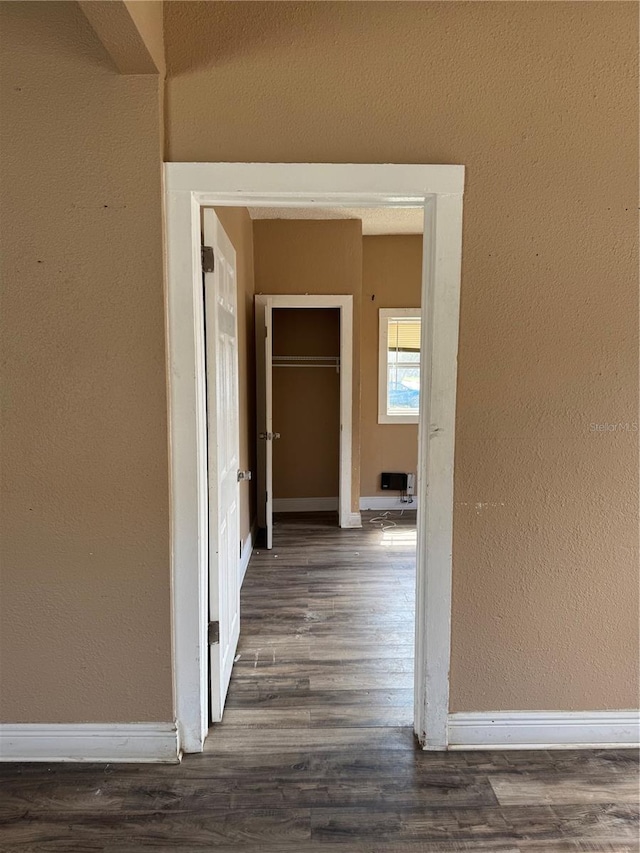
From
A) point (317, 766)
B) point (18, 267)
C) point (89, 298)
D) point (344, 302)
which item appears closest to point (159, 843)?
point (317, 766)

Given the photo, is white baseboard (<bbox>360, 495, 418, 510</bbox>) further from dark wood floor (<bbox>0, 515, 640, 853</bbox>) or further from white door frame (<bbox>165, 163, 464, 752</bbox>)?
white door frame (<bbox>165, 163, 464, 752</bbox>)

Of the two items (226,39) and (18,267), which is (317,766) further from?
(226,39)

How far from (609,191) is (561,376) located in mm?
656

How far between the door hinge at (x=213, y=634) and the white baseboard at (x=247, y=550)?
138 centimetres

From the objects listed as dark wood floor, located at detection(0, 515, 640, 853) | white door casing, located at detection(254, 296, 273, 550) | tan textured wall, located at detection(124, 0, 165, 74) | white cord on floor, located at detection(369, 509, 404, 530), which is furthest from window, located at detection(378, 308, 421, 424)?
tan textured wall, located at detection(124, 0, 165, 74)

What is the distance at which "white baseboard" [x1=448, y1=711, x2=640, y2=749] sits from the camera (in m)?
1.83

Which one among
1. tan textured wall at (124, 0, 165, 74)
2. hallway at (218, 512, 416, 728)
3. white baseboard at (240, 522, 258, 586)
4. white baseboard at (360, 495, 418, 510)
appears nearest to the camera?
Result: tan textured wall at (124, 0, 165, 74)

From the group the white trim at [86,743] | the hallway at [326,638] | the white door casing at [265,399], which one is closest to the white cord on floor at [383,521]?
the hallway at [326,638]

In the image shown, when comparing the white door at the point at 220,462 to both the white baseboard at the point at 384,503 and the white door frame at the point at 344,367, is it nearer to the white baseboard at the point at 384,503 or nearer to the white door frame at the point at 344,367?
the white door frame at the point at 344,367

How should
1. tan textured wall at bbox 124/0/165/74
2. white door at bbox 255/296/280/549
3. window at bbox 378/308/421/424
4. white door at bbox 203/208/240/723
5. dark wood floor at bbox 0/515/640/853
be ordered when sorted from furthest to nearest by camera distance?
1. window at bbox 378/308/421/424
2. white door at bbox 255/296/280/549
3. white door at bbox 203/208/240/723
4. dark wood floor at bbox 0/515/640/853
5. tan textured wall at bbox 124/0/165/74

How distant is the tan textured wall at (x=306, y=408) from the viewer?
194 inches

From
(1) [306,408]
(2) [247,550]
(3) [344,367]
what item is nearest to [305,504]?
(1) [306,408]

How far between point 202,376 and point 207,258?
17.8 inches

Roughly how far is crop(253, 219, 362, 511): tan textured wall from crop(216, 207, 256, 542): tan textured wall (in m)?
0.17
